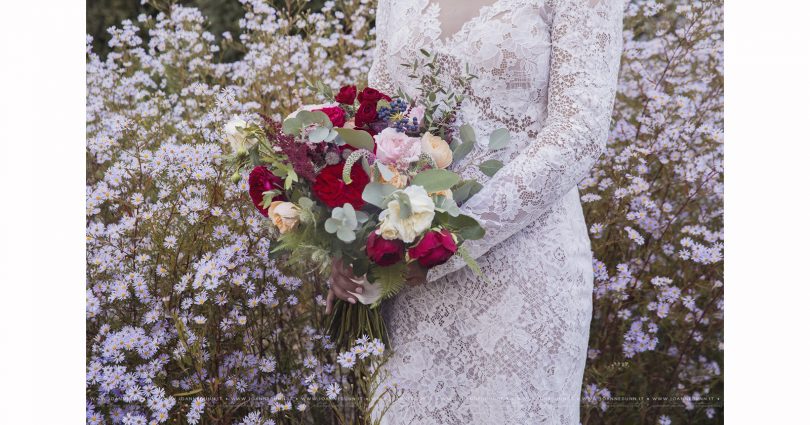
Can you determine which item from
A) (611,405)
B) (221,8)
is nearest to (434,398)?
(611,405)

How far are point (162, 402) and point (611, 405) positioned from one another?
1.79 metres

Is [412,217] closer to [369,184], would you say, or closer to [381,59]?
[369,184]

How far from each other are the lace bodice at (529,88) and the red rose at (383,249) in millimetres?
246

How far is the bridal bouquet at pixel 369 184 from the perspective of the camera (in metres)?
1.24

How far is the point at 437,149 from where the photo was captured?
1.38 meters

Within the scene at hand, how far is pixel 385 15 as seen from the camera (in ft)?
5.83

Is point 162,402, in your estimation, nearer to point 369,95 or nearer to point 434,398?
point 434,398

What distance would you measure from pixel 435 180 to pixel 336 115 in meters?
0.25

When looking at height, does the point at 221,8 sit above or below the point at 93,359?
above

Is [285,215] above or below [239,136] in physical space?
below

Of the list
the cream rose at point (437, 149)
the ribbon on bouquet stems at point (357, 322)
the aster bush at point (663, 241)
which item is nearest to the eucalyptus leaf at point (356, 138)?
the cream rose at point (437, 149)

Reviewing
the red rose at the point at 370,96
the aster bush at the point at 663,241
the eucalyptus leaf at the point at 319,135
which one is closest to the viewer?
the eucalyptus leaf at the point at 319,135

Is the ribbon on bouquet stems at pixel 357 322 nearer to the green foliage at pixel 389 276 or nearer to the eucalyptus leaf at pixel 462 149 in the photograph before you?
the green foliage at pixel 389 276

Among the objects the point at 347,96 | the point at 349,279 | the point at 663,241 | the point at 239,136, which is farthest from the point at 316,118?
the point at 663,241
